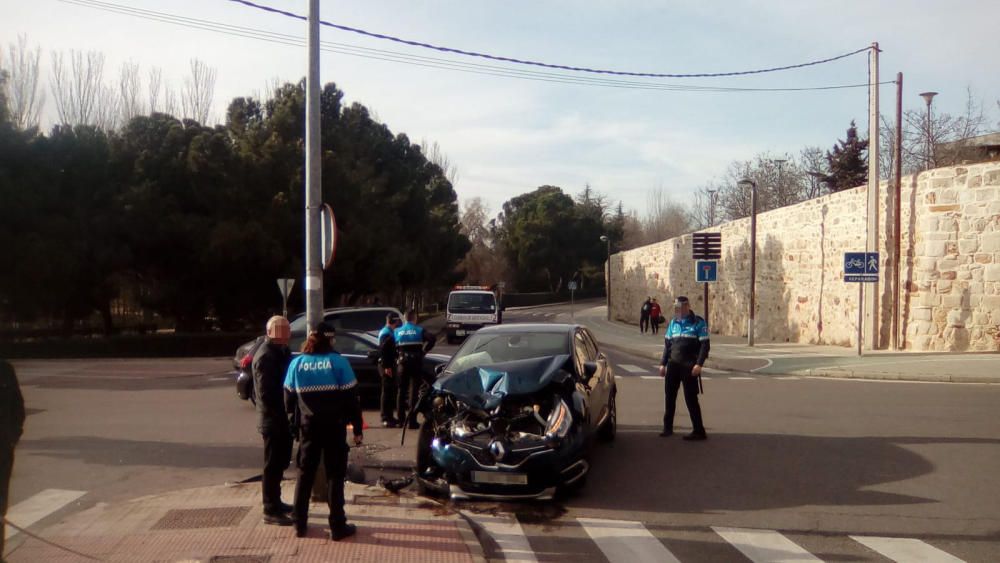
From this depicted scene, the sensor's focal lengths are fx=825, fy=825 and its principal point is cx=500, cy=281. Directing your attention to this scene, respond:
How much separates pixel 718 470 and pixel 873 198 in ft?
62.9

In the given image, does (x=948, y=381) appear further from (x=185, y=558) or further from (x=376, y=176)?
(x=376, y=176)

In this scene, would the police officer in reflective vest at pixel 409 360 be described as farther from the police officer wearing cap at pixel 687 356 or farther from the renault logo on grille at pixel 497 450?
the renault logo on grille at pixel 497 450

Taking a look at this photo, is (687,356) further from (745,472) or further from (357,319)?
(357,319)

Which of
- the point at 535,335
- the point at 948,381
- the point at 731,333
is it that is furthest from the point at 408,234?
the point at 535,335

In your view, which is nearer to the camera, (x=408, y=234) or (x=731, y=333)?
(x=731, y=333)

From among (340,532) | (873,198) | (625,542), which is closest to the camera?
(340,532)

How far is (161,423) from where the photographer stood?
13.0 metres

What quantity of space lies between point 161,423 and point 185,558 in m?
7.60

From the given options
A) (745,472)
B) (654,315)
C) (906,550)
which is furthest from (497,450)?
(654,315)

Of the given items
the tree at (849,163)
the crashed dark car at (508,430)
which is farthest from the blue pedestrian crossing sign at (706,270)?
the tree at (849,163)

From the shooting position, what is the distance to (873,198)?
83.6ft

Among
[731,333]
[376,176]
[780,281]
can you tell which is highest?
[376,176]

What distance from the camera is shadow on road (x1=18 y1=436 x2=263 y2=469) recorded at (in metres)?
9.93

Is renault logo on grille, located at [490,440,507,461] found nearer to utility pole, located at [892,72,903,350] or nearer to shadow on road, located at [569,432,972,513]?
shadow on road, located at [569,432,972,513]
